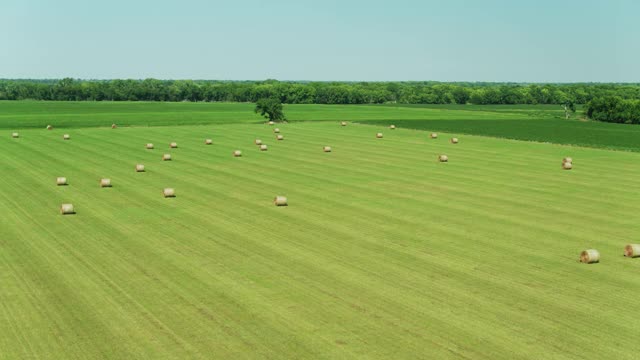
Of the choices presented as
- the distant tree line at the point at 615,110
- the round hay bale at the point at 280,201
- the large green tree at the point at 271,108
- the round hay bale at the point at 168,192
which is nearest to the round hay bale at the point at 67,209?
the round hay bale at the point at 168,192

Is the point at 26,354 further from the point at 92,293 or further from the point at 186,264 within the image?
the point at 186,264

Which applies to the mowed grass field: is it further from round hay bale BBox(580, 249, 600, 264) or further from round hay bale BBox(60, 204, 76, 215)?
round hay bale BBox(60, 204, 76, 215)

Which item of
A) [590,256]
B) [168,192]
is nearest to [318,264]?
[590,256]

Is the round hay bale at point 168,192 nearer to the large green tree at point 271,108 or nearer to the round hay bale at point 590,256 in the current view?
the round hay bale at point 590,256

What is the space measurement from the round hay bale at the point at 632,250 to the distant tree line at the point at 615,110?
3746 inches

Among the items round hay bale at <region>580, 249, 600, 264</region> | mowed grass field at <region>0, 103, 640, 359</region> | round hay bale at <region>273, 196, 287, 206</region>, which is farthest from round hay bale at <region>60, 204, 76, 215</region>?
round hay bale at <region>580, 249, 600, 264</region>

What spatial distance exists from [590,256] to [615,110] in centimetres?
9878

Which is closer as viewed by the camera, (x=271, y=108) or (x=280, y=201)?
(x=280, y=201)

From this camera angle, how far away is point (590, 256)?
23828 millimetres

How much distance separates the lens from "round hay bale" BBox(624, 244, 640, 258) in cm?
2473

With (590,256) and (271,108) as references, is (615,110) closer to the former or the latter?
(271,108)

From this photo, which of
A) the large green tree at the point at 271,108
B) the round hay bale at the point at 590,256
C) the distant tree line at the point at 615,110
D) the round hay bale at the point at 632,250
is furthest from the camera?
the distant tree line at the point at 615,110

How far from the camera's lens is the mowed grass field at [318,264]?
16.9 meters

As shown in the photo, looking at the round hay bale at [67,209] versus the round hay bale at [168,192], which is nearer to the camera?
the round hay bale at [67,209]
